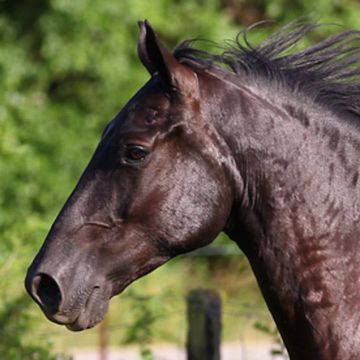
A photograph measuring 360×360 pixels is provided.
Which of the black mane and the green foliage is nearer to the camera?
the black mane

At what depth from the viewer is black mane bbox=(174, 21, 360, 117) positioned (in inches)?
136

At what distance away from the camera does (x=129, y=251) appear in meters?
3.34

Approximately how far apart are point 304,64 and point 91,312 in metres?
1.01

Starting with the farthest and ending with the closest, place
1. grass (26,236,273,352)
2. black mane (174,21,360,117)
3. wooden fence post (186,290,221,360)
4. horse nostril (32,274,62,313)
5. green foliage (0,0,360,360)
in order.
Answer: green foliage (0,0,360,360) < grass (26,236,273,352) < wooden fence post (186,290,221,360) < black mane (174,21,360,117) < horse nostril (32,274,62,313)

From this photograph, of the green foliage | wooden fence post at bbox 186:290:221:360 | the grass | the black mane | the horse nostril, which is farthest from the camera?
the green foliage

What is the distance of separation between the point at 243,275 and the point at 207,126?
836 cm

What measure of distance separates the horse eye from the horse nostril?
0.42 m

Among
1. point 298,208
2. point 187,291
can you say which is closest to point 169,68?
point 298,208

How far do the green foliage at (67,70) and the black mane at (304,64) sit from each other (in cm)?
666

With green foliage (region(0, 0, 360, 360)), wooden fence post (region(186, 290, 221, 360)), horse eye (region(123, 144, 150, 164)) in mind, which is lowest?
green foliage (region(0, 0, 360, 360))

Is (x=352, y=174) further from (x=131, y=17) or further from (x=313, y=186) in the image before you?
(x=131, y=17)

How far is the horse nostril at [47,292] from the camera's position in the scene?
3273 mm

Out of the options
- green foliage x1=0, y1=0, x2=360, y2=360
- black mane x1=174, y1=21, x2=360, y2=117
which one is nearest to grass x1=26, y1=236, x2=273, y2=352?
green foliage x1=0, y1=0, x2=360, y2=360

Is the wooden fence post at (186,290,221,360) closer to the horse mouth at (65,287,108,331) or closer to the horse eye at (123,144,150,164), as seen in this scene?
the horse mouth at (65,287,108,331)
